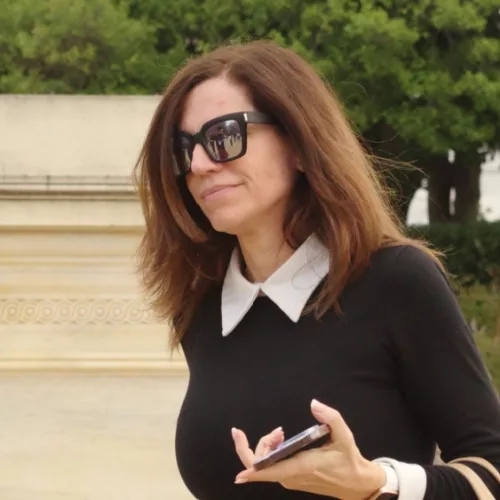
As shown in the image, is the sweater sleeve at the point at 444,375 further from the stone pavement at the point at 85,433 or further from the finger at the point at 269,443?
the stone pavement at the point at 85,433

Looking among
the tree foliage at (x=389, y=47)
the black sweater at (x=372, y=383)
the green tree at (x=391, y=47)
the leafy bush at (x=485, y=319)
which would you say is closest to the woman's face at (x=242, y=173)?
the black sweater at (x=372, y=383)

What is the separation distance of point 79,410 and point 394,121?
38.9ft

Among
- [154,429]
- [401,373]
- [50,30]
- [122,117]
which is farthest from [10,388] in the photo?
[401,373]

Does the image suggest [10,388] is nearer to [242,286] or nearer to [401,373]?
[242,286]

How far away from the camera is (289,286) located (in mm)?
1841

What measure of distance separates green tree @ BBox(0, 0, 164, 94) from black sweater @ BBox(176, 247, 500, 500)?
332 cm

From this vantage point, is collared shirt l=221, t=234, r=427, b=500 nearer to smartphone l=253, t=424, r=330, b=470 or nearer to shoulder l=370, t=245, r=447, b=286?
→ shoulder l=370, t=245, r=447, b=286

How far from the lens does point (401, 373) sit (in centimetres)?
170

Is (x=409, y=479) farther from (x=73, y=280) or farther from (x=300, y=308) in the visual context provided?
(x=73, y=280)

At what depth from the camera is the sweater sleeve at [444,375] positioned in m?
1.64

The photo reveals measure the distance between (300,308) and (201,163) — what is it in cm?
32

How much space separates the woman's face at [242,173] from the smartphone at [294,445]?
0.50 metres

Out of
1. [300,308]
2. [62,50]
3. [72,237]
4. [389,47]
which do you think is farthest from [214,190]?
[389,47]

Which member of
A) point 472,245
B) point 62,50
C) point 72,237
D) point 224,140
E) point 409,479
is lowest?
point 472,245
